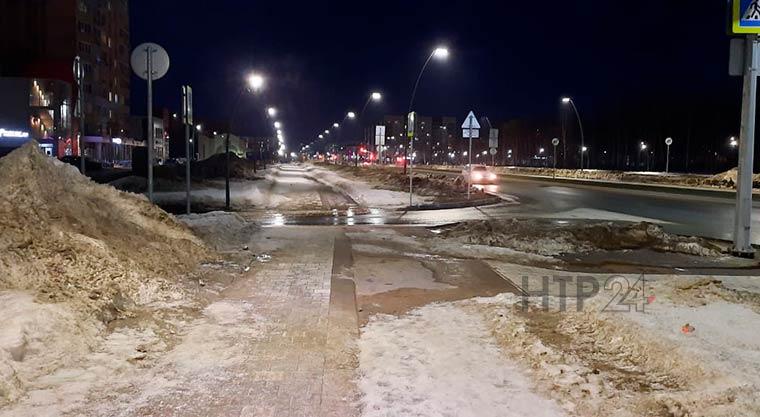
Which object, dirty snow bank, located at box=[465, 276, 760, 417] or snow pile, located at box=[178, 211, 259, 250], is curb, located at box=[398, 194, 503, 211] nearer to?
snow pile, located at box=[178, 211, 259, 250]

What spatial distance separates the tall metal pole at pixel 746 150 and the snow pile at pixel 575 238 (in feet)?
1.94

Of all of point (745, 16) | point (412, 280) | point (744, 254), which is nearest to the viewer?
point (412, 280)

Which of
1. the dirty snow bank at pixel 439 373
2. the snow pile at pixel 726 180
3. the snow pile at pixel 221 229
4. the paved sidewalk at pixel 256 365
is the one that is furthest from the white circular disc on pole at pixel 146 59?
the snow pile at pixel 726 180

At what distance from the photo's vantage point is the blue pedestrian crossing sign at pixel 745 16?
12.2 meters

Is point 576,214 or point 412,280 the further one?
point 576,214

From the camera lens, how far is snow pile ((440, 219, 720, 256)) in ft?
45.9

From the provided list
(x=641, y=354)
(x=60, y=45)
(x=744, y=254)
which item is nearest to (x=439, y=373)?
(x=641, y=354)

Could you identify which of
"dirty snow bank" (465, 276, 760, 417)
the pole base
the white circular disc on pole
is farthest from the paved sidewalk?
the pole base

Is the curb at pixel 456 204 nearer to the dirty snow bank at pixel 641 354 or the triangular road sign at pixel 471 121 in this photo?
the triangular road sign at pixel 471 121

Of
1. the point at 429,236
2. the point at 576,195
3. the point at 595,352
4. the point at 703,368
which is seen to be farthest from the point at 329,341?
the point at 576,195

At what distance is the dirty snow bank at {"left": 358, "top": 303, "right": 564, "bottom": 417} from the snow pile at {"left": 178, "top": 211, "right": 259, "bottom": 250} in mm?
6304

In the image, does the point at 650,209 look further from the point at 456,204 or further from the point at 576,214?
the point at 456,204

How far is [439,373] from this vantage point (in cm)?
577

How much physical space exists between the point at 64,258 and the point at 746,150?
1273 cm
